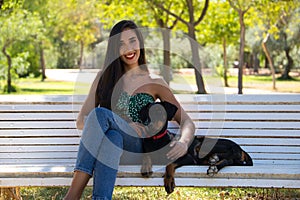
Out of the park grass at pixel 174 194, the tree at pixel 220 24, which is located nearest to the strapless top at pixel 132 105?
the park grass at pixel 174 194

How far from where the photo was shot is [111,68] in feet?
12.7

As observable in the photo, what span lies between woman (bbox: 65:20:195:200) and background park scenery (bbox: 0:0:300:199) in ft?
2.87

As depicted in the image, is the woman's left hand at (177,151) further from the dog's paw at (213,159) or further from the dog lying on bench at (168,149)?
the dog's paw at (213,159)

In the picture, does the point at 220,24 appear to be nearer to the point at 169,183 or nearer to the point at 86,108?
the point at 86,108

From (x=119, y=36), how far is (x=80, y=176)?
3.77 feet

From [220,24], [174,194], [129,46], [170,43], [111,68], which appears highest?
[129,46]

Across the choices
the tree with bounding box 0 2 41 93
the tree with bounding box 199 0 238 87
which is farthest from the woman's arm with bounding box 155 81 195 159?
the tree with bounding box 0 2 41 93

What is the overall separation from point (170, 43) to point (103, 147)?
15.5 meters

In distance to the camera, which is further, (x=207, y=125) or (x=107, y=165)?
(x=207, y=125)

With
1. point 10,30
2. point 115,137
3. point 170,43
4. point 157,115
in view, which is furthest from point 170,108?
point 10,30

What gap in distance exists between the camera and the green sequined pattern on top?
Answer: 3.80 m

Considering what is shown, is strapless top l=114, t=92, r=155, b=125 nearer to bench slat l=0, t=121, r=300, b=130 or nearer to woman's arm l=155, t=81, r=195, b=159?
woman's arm l=155, t=81, r=195, b=159

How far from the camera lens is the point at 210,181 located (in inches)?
142

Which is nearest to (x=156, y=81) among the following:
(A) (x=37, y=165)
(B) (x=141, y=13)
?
(A) (x=37, y=165)
